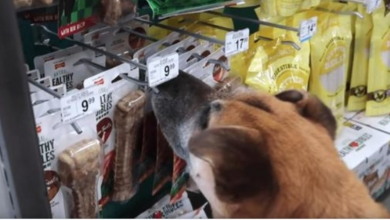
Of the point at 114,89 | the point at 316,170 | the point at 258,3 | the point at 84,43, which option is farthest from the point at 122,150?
the point at 258,3

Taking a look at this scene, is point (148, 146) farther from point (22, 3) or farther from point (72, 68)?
point (22, 3)

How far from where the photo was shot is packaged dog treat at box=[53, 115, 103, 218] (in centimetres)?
101

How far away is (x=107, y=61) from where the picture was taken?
4.08 ft

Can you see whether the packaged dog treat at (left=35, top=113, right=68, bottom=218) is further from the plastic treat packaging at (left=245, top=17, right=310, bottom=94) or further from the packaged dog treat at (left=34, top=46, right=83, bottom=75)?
the plastic treat packaging at (left=245, top=17, right=310, bottom=94)

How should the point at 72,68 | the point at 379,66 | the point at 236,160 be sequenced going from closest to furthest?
the point at 236,160 → the point at 72,68 → the point at 379,66

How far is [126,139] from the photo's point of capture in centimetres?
114

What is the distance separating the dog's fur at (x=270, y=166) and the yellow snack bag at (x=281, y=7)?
0.67 m

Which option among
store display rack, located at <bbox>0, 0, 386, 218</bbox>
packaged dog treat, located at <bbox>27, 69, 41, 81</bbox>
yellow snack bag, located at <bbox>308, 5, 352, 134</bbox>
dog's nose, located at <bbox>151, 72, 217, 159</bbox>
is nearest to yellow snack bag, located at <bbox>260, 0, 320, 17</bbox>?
yellow snack bag, located at <bbox>308, 5, 352, 134</bbox>

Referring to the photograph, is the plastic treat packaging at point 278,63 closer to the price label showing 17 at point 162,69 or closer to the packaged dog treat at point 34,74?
the price label showing 17 at point 162,69

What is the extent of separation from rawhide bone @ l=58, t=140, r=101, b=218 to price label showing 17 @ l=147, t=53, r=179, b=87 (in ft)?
0.56

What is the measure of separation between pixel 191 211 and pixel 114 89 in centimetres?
52

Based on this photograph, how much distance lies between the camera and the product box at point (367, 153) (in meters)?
1.85

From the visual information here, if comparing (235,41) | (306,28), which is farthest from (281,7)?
(235,41)

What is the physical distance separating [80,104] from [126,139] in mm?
185
